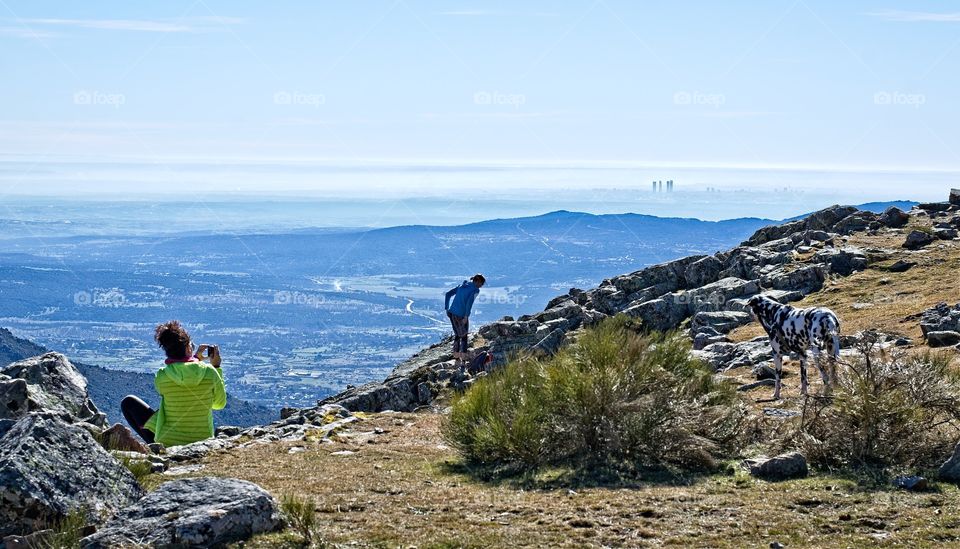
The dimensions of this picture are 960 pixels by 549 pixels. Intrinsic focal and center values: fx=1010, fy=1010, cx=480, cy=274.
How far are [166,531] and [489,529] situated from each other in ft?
10.1

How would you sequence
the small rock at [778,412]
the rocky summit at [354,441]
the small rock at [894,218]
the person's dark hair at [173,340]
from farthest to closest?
1. the small rock at [894,218]
2. the small rock at [778,412]
3. the person's dark hair at [173,340]
4. the rocky summit at [354,441]

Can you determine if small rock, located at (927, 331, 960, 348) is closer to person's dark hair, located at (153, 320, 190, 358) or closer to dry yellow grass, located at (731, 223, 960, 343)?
dry yellow grass, located at (731, 223, 960, 343)

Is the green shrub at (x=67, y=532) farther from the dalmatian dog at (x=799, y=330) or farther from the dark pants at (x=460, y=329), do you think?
the dark pants at (x=460, y=329)

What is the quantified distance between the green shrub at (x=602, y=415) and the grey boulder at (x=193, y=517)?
189 inches

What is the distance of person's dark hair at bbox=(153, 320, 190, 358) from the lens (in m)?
15.1

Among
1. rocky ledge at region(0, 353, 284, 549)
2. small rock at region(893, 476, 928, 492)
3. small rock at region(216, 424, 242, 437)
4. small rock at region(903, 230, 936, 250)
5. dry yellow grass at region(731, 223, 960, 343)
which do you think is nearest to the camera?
rocky ledge at region(0, 353, 284, 549)

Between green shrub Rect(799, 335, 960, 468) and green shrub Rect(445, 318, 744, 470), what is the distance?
4.49 feet

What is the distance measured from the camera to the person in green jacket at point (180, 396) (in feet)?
49.8

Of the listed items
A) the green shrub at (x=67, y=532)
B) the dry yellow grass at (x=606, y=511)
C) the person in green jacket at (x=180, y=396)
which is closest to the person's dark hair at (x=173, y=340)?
the person in green jacket at (x=180, y=396)

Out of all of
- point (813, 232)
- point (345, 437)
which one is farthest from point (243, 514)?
point (813, 232)

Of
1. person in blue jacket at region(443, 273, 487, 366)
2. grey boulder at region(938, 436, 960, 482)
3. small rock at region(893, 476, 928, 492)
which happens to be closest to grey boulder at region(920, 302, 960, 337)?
person in blue jacket at region(443, 273, 487, 366)

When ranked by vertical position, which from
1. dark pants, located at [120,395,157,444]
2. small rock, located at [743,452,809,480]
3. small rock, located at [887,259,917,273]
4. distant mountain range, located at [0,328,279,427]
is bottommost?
distant mountain range, located at [0,328,279,427]

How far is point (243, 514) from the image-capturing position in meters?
9.41

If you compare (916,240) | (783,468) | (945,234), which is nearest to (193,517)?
(783,468)
